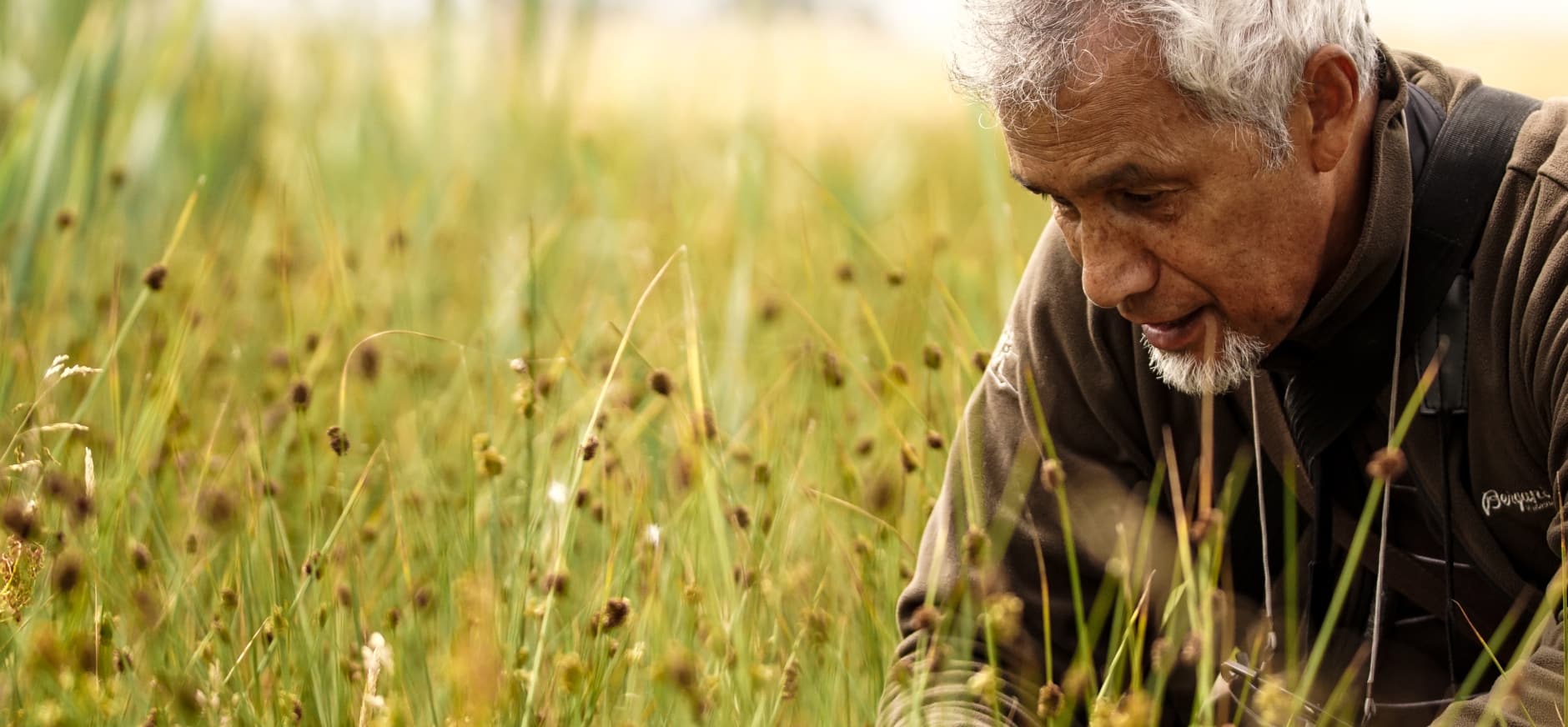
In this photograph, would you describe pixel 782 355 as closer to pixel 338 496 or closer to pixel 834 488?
pixel 834 488

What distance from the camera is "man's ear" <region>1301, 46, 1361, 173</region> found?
2.02 metres

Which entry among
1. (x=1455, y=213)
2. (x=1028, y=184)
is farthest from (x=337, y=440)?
(x=1455, y=213)

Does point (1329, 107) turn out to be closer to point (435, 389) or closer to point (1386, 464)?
point (1386, 464)

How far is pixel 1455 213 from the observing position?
2.00 m

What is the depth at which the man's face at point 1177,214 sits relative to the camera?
1975mm

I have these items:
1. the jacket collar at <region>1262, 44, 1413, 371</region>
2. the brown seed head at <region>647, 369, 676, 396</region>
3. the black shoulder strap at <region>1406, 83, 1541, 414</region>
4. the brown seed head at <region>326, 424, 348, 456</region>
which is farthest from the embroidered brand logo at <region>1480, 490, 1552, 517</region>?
the brown seed head at <region>326, 424, 348, 456</region>

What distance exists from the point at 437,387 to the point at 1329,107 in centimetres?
240

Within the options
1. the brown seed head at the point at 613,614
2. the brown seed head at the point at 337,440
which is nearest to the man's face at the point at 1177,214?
the brown seed head at the point at 613,614

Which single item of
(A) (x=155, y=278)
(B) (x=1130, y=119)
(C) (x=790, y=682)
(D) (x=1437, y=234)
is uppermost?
(B) (x=1130, y=119)

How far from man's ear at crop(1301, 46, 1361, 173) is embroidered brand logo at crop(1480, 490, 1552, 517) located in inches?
17.8

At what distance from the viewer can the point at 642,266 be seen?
14.7 ft

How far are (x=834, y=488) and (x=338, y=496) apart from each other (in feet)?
2.86

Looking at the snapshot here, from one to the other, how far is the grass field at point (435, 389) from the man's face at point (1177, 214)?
0.33 metres

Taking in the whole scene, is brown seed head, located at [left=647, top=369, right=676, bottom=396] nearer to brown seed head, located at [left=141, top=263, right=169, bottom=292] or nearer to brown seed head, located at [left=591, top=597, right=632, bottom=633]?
brown seed head, located at [left=591, top=597, right=632, bottom=633]
